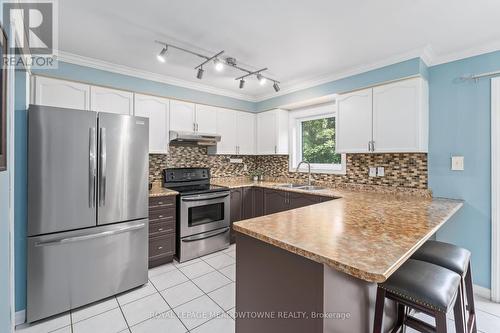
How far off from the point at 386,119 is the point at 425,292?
1.93 metres

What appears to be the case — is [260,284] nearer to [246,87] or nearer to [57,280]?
[57,280]

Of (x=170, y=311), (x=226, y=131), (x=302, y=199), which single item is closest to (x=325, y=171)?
(x=302, y=199)

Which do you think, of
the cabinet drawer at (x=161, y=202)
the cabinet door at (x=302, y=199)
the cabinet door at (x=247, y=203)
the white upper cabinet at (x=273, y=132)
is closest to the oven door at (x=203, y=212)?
the cabinet drawer at (x=161, y=202)

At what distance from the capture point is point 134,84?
3.04 metres

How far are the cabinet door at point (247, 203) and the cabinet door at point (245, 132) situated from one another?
0.72 metres

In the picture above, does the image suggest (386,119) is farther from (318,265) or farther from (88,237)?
(88,237)

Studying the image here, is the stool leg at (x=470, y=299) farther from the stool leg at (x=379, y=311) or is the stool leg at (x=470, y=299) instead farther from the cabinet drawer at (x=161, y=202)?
the cabinet drawer at (x=161, y=202)

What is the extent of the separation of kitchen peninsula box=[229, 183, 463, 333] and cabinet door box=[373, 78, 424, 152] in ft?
3.38

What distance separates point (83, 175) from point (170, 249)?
1.35 meters

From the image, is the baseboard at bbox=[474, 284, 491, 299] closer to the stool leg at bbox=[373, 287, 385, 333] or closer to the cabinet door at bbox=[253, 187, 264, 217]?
the stool leg at bbox=[373, 287, 385, 333]

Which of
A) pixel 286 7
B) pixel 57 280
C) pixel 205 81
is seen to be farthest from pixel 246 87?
pixel 57 280

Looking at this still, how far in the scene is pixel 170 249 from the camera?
291cm

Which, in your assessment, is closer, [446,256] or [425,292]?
[425,292]

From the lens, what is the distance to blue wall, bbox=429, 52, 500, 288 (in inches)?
89.4
